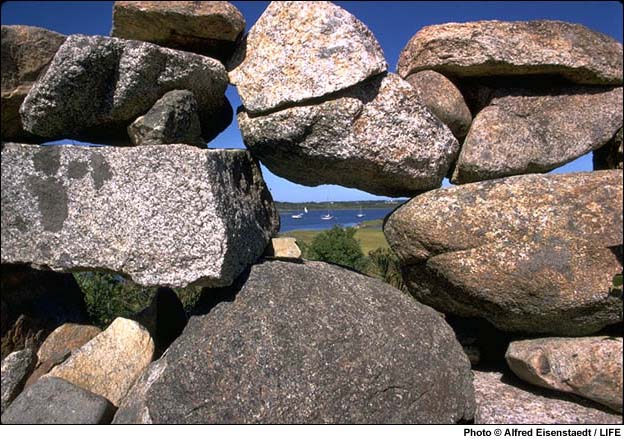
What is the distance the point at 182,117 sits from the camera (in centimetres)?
429

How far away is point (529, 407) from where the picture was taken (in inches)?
165

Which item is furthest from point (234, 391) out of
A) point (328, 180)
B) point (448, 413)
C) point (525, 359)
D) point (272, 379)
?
point (525, 359)

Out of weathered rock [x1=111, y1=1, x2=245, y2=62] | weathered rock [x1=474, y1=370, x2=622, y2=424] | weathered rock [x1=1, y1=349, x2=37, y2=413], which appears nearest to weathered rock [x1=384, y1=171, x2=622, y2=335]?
weathered rock [x1=474, y1=370, x2=622, y2=424]

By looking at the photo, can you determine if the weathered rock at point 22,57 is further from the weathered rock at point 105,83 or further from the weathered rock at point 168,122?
the weathered rock at point 168,122

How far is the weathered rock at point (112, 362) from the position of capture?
159 inches

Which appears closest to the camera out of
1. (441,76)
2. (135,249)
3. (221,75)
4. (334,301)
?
(135,249)

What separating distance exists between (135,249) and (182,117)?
4.33 feet

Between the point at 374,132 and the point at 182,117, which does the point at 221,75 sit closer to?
the point at 182,117

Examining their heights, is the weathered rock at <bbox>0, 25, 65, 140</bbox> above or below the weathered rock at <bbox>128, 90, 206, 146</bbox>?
above

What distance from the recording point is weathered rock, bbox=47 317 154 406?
4.05 m

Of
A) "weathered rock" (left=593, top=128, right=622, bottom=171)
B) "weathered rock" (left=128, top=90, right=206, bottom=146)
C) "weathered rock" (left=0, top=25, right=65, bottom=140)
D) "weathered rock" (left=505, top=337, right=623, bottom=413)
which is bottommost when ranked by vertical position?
"weathered rock" (left=505, top=337, right=623, bottom=413)

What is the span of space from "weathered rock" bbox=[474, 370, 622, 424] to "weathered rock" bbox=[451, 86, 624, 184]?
2126mm

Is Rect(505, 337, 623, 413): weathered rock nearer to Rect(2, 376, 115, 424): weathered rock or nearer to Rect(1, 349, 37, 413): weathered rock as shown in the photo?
Rect(2, 376, 115, 424): weathered rock

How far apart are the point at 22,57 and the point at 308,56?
254cm
